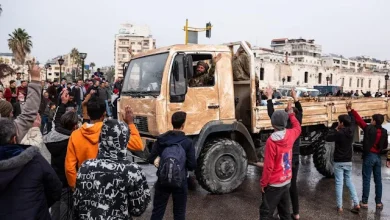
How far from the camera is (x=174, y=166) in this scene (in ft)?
13.8

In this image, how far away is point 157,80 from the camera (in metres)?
6.99

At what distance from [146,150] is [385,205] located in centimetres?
459

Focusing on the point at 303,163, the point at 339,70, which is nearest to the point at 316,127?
the point at 303,163

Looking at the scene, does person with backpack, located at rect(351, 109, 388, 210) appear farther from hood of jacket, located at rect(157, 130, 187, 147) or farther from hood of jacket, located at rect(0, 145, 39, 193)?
hood of jacket, located at rect(0, 145, 39, 193)

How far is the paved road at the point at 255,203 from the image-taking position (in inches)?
243

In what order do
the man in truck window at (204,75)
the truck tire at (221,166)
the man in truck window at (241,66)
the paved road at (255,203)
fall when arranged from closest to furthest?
the paved road at (255,203) < the truck tire at (221,166) < the man in truck window at (204,75) < the man in truck window at (241,66)

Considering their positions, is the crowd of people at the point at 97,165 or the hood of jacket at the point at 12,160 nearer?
the hood of jacket at the point at 12,160

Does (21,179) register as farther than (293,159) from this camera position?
No

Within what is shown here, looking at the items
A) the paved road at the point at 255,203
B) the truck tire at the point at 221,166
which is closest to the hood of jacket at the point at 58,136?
the paved road at the point at 255,203

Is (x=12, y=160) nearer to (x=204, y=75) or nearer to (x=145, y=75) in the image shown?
(x=145, y=75)

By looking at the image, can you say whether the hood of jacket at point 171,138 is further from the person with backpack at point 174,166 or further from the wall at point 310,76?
the wall at point 310,76

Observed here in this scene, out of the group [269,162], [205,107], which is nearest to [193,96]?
[205,107]

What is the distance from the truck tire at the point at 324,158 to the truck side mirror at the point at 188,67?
13.1 feet

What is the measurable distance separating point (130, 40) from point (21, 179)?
112 meters
